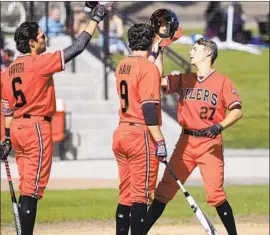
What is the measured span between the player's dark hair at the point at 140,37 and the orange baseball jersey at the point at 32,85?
25.7 inches

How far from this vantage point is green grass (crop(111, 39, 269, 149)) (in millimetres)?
16250

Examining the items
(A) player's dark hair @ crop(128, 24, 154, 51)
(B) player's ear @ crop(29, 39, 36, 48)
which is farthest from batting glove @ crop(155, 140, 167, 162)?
(B) player's ear @ crop(29, 39, 36, 48)

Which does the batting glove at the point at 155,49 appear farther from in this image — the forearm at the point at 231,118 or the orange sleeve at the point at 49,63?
the orange sleeve at the point at 49,63

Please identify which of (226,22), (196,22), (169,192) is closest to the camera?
(169,192)

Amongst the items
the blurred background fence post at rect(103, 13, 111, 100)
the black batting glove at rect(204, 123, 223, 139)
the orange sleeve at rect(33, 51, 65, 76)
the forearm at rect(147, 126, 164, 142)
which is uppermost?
the orange sleeve at rect(33, 51, 65, 76)

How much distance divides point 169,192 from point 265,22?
33.3 feet

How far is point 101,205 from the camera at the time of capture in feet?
40.4

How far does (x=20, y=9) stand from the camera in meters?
15.4

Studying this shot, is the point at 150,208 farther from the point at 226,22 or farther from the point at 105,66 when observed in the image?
the point at 226,22

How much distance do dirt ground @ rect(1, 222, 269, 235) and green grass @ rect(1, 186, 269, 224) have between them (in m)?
0.35

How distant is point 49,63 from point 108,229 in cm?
297

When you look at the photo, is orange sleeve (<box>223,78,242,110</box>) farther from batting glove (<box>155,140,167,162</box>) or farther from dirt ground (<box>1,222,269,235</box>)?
dirt ground (<box>1,222,269,235</box>)

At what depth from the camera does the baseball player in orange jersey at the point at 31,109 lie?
333 inches

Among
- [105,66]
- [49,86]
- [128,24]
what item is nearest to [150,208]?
[49,86]
